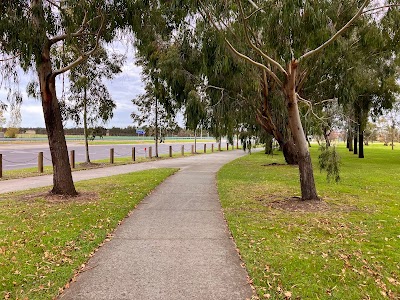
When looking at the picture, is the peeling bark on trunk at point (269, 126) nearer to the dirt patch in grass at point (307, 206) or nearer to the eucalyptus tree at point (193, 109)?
the eucalyptus tree at point (193, 109)

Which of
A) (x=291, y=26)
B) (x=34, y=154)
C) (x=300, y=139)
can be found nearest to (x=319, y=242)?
(x=300, y=139)

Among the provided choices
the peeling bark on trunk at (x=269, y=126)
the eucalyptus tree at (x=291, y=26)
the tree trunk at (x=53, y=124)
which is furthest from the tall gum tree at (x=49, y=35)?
the peeling bark on trunk at (x=269, y=126)

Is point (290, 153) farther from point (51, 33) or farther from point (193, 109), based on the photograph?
point (51, 33)

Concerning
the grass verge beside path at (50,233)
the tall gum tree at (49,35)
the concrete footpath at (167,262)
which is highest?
the tall gum tree at (49,35)

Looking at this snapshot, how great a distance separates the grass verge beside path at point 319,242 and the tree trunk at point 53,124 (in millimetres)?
4220

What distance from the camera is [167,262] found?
4.48 meters

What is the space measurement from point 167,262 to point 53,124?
582 cm

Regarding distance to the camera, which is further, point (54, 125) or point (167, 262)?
point (54, 125)

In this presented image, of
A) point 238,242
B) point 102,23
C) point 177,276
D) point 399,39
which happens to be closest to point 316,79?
point 399,39

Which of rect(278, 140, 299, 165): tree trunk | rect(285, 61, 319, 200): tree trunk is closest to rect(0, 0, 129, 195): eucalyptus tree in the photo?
rect(285, 61, 319, 200): tree trunk

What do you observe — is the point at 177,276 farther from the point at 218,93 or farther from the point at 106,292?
the point at 218,93

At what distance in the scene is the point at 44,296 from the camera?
3.53 meters

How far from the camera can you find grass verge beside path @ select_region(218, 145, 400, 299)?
3.83 meters

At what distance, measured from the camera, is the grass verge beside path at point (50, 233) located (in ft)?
12.8
